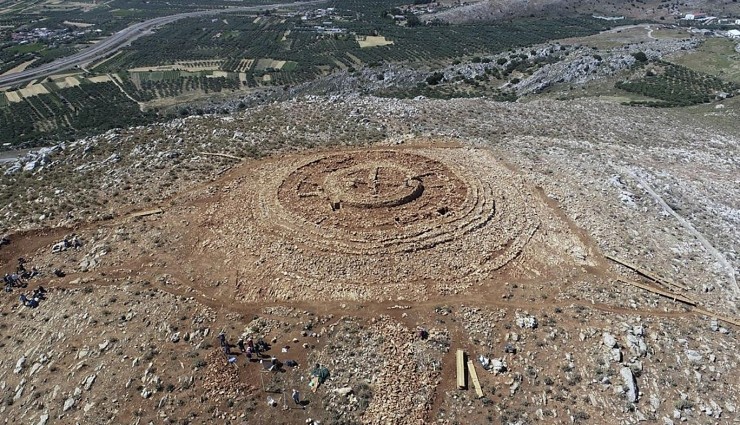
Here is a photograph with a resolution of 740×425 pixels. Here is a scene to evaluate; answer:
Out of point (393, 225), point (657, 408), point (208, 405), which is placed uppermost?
point (393, 225)

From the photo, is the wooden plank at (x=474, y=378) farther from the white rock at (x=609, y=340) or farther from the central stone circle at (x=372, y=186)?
the central stone circle at (x=372, y=186)

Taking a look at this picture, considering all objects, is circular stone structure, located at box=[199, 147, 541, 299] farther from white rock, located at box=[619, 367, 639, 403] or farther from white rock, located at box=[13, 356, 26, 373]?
white rock, located at box=[13, 356, 26, 373]

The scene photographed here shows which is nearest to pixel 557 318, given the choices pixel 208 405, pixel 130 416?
pixel 208 405

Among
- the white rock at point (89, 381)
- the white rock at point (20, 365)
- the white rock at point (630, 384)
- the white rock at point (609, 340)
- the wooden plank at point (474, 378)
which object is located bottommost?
the white rock at point (630, 384)

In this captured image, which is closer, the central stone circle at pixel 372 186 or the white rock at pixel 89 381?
the white rock at pixel 89 381

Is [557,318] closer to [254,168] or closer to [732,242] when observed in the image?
[732,242]

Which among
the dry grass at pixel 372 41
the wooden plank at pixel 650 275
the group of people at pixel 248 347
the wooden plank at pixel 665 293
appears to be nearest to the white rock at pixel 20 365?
the group of people at pixel 248 347

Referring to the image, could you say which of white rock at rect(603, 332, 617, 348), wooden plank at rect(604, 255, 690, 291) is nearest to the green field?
wooden plank at rect(604, 255, 690, 291)
